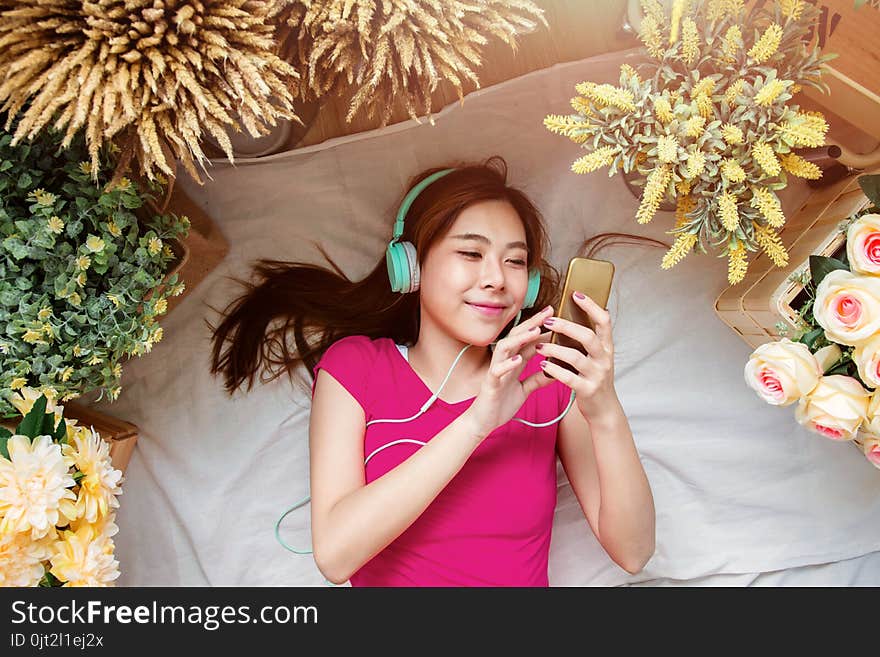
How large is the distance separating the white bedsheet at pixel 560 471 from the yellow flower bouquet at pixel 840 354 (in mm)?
340

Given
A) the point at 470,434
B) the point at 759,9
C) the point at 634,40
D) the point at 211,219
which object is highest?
the point at 759,9

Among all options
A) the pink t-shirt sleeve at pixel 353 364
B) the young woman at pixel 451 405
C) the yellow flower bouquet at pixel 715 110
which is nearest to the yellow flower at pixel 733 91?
the yellow flower bouquet at pixel 715 110

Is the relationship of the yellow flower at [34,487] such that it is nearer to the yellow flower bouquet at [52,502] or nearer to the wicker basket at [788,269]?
the yellow flower bouquet at [52,502]

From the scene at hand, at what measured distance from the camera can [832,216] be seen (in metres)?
1.20

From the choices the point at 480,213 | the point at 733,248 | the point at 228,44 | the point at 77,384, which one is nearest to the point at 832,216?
the point at 733,248

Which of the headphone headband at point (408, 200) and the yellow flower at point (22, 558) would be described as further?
the headphone headband at point (408, 200)

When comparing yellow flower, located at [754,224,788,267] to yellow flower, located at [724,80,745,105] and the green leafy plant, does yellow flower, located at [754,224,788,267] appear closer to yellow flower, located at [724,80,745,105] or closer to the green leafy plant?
yellow flower, located at [724,80,745,105]

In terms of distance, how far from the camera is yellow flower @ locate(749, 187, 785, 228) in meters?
0.98

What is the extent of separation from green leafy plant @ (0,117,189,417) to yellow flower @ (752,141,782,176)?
813 millimetres

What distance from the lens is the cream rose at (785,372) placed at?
38.4 inches

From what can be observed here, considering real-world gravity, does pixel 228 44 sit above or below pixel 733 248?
above

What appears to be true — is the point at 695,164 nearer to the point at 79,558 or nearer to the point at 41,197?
the point at 41,197
